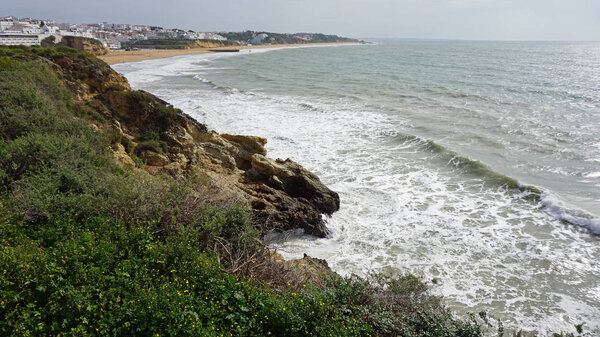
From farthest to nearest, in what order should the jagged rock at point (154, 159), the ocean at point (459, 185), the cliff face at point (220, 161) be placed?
the jagged rock at point (154, 159)
the cliff face at point (220, 161)
the ocean at point (459, 185)

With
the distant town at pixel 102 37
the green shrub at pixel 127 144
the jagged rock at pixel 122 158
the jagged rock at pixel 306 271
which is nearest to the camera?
the jagged rock at pixel 306 271

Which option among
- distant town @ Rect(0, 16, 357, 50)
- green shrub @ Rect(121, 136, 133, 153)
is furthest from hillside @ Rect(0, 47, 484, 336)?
distant town @ Rect(0, 16, 357, 50)

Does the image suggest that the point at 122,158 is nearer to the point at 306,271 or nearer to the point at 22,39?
the point at 306,271

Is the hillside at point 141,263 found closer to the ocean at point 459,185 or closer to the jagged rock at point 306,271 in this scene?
the jagged rock at point 306,271

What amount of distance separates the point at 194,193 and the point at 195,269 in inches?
103

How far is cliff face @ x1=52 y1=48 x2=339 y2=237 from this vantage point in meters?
9.80

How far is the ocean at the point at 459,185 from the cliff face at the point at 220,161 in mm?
805

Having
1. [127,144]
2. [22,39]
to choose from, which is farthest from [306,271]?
[22,39]

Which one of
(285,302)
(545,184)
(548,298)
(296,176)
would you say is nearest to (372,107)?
(545,184)

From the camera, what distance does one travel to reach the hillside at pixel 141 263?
4.01 m

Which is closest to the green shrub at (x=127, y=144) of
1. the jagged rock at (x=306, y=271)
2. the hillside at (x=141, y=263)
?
the hillside at (x=141, y=263)

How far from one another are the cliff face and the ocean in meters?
0.80

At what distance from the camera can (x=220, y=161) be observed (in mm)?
11672

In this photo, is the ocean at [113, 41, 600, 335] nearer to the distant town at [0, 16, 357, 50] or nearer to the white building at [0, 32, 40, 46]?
the white building at [0, 32, 40, 46]
